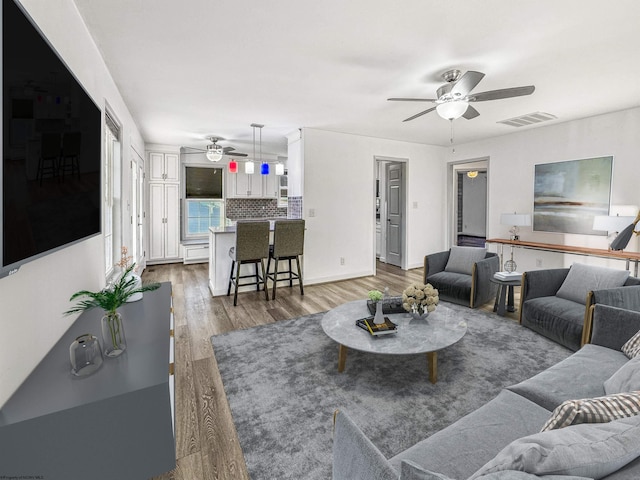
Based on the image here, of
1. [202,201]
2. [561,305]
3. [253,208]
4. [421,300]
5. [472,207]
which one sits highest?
[472,207]

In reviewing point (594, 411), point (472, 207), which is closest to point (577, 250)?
point (594, 411)

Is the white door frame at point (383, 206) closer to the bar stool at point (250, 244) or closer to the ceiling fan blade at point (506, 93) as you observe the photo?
→ the bar stool at point (250, 244)

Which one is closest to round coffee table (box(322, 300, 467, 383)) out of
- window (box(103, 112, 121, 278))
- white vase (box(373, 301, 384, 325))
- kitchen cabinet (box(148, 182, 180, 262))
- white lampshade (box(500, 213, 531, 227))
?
white vase (box(373, 301, 384, 325))

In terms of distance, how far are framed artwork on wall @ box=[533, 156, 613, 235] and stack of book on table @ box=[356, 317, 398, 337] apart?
4074 mm

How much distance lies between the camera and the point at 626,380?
4.41 feet

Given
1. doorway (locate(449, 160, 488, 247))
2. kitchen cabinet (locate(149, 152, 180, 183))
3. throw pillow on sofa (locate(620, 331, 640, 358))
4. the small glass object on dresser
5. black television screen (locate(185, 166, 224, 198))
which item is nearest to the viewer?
the small glass object on dresser

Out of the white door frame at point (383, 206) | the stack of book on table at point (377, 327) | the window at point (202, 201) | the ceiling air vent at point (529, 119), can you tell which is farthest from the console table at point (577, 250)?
the window at point (202, 201)

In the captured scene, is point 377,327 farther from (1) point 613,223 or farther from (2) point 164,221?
(2) point 164,221

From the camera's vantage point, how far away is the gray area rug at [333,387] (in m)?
1.71

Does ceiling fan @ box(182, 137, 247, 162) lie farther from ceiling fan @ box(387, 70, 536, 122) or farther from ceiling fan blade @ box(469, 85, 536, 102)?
ceiling fan blade @ box(469, 85, 536, 102)

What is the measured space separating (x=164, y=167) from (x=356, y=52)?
219 inches

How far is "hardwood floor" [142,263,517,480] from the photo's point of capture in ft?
5.41

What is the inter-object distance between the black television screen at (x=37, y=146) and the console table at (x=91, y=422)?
0.47m

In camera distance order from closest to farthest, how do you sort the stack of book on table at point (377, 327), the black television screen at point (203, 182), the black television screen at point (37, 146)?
the black television screen at point (37, 146), the stack of book on table at point (377, 327), the black television screen at point (203, 182)
